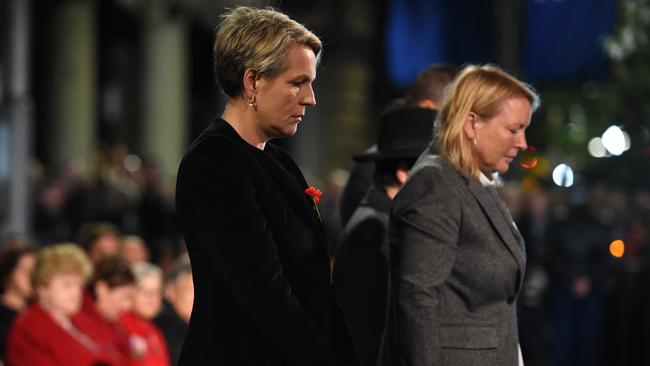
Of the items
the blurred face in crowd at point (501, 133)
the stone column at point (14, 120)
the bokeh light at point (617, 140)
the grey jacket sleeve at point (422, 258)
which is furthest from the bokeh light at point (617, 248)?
the grey jacket sleeve at point (422, 258)

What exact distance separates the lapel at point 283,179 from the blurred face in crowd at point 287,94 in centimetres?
7

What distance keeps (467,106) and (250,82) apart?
3.33 ft

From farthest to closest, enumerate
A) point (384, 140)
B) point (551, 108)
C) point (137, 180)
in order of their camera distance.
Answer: point (551, 108)
point (137, 180)
point (384, 140)

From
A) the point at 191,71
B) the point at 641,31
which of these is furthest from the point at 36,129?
the point at 641,31

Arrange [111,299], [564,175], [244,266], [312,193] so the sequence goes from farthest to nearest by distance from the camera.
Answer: [111,299]
[564,175]
[312,193]
[244,266]

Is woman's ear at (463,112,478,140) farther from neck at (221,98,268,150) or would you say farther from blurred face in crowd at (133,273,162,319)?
blurred face in crowd at (133,273,162,319)

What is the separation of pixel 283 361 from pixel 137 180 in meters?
13.6

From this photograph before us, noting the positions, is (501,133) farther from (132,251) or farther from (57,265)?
(132,251)

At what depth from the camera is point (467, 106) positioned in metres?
4.87

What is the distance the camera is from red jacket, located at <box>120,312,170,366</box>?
8.84m

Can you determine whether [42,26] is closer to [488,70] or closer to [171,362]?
[171,362]

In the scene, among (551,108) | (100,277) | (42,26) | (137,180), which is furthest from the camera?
(551,108)

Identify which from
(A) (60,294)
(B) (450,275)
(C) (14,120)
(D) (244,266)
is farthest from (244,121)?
(C) (14,120)

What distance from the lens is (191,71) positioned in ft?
112
